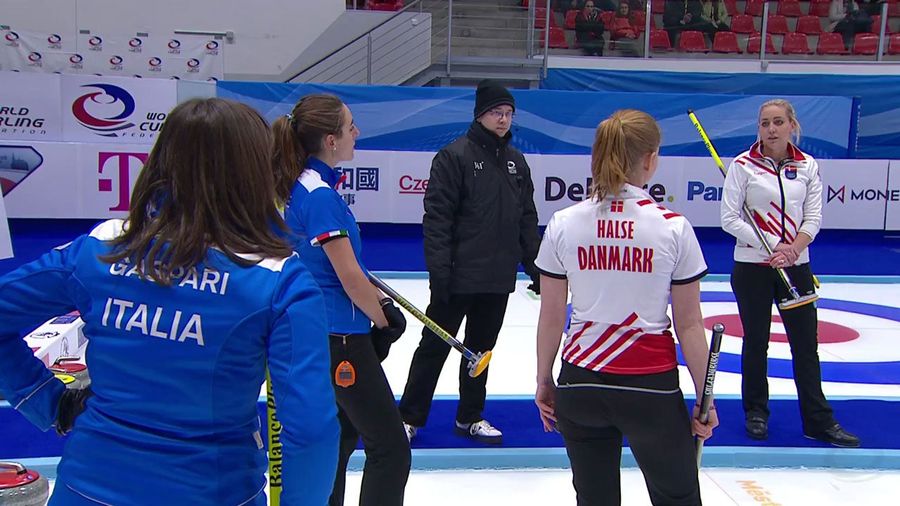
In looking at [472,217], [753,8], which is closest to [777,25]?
[753,8]

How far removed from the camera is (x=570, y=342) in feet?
7.22

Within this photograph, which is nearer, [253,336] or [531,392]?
[253,336]

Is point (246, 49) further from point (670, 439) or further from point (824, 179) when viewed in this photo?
point (670, 439)

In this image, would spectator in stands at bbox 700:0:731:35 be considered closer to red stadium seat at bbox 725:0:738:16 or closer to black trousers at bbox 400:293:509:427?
red stadium seat at bbox 725:0:738:16

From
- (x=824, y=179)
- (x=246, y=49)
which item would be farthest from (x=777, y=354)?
(x=246, y=49)

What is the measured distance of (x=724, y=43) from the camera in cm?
1295

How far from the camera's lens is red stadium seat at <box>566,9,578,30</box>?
1244cm

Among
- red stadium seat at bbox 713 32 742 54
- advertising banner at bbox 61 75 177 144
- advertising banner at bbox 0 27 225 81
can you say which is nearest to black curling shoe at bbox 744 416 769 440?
advertising banner at bbox 61 75 177 144

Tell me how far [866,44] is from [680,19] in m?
2.84

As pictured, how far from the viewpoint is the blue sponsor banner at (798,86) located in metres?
10.8

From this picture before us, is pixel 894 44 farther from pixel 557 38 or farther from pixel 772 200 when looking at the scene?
pixel 772 200

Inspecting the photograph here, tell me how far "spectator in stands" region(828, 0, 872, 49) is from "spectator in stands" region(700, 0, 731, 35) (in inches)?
66.3

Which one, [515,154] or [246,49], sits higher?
[246,49]

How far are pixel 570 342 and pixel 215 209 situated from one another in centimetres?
115
